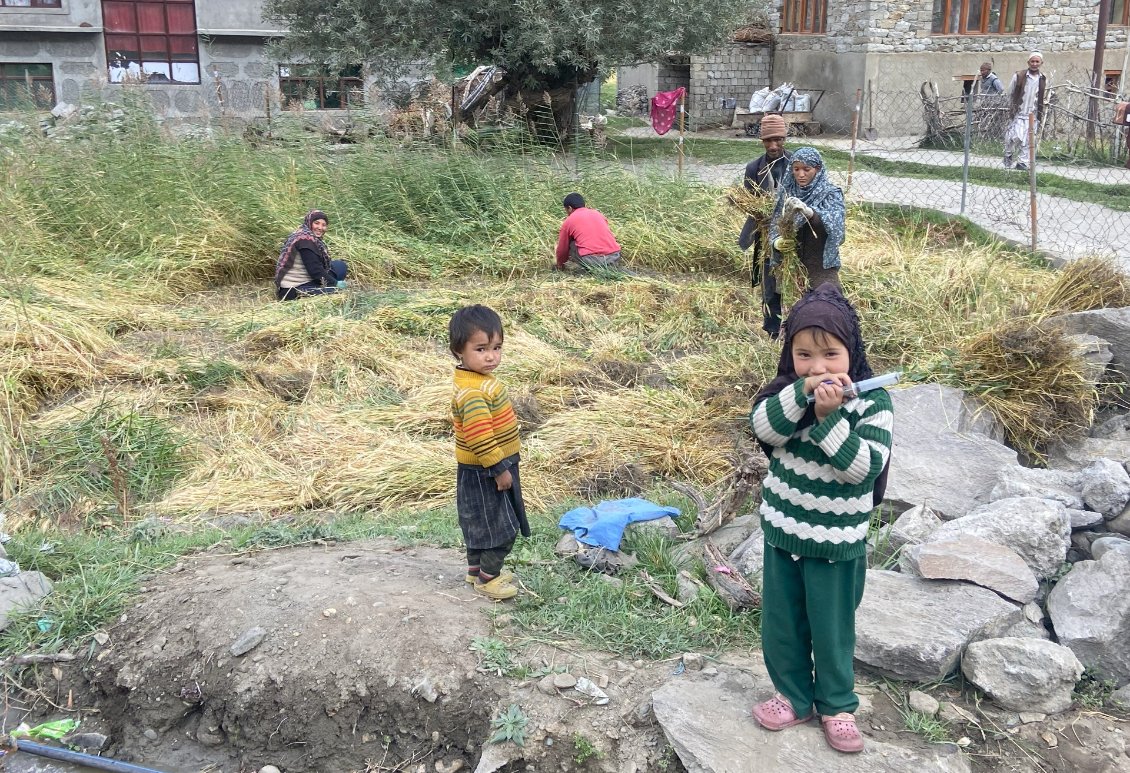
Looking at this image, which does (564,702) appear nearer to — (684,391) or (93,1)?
(684,391)

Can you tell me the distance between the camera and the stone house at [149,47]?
69.2ft

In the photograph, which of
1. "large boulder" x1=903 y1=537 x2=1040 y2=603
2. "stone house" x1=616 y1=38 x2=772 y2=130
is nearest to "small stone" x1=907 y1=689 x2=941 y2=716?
"large boulder" x1=903 y1=537 x2=1040 y2=603

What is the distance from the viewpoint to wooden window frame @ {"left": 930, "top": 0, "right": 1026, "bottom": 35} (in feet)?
63.6

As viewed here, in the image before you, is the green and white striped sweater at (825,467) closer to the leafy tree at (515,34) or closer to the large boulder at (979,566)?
the large boulder at (979,566)

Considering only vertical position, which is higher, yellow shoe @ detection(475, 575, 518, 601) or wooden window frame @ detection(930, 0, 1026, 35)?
wooden window frame @ detection(930, 0, 1026, 35)

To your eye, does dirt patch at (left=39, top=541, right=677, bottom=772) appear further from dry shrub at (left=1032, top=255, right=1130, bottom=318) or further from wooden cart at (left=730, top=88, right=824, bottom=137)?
wooden cart at (left=730, top=88, right=824, bottom=137)

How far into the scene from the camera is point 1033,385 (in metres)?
5.23

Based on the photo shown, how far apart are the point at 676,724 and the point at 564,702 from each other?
0.37 metres

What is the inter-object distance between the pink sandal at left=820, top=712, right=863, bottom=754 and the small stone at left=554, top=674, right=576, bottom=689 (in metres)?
0.78

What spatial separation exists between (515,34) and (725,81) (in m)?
9.73

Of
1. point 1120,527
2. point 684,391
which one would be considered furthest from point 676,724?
point 684,391

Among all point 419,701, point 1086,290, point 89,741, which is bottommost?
point 89,741

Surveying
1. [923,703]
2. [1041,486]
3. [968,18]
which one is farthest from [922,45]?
[923,703]

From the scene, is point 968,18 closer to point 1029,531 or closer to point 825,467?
point 1029,531
